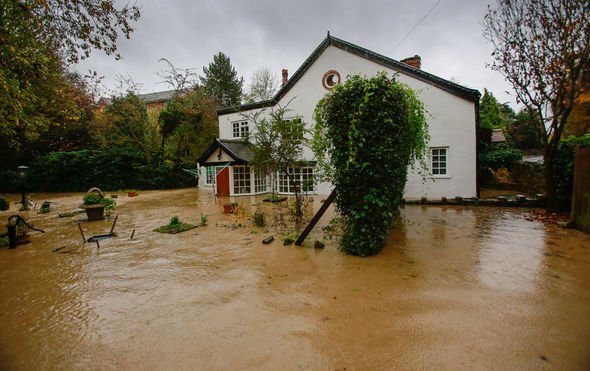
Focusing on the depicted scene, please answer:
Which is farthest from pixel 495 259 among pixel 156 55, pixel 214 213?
pixel 156 55

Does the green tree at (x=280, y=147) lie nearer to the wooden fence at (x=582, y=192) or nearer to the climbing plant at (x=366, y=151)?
the climbing plant at (x=366, y=151)

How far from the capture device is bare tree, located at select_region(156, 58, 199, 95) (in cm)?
2490

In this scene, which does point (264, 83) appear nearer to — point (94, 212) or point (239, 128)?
point (239, 128)

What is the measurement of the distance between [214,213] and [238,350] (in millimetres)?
9728

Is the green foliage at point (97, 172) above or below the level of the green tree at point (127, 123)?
below

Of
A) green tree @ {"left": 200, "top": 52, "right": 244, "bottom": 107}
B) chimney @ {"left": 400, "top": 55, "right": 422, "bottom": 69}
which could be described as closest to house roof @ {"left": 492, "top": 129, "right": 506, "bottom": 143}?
chimney @ {"left": 400, "top": 55, "right": 422, "bottom": 69}

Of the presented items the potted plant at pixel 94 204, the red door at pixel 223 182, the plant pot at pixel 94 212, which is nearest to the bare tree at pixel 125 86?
the red door at pixel 223 182

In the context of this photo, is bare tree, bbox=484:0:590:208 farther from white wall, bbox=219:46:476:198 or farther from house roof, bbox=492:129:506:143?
house roof, bbox=492:129:506:143

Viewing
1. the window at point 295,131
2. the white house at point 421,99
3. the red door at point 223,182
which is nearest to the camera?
the window at point 295,131

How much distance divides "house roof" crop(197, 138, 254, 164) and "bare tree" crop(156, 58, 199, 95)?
34.6ft

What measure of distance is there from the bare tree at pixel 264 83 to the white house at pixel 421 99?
13.8 meters

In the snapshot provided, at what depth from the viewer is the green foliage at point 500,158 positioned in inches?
639

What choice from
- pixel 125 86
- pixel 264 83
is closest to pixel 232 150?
pixel 125 86

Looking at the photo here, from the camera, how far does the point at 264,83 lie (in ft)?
116
